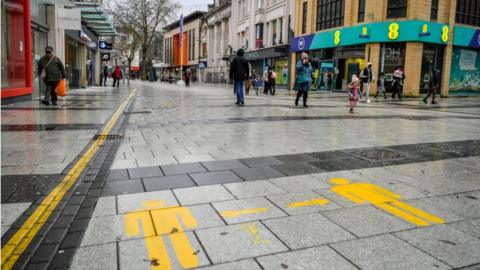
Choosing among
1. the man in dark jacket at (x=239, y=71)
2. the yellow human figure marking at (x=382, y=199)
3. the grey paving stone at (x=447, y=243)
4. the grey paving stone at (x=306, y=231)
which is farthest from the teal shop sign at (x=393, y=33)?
the grey paving stone at (x=306, y=231)

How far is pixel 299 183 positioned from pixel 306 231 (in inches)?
52.9

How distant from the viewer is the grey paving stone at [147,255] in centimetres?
248

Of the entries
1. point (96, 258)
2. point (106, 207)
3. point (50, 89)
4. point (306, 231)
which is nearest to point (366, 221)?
point (306, 231)

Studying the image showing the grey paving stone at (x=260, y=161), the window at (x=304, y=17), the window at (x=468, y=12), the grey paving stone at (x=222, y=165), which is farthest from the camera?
the window at (x=304, y=17)

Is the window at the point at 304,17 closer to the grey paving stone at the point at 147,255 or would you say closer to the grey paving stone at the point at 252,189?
the grey paving stone at the point at 252,189

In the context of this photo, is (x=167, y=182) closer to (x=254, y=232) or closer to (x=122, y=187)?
(x=122, y=187)

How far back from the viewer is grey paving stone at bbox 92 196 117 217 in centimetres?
337

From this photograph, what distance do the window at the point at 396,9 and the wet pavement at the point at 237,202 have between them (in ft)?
68.5

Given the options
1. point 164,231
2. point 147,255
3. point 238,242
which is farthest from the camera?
point 164,231

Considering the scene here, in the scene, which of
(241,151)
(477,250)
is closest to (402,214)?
(477,250)

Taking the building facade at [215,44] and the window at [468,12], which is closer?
the window at [468,12]

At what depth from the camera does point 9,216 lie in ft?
10.5

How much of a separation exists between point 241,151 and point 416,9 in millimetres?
23210

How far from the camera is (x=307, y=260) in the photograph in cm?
258
